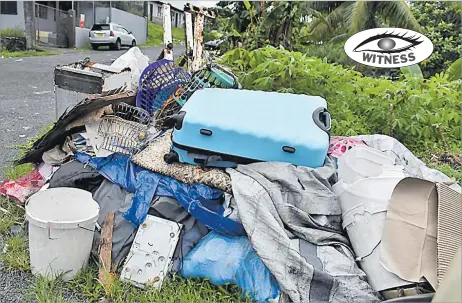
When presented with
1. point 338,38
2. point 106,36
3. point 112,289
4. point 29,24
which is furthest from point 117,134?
point 106,36

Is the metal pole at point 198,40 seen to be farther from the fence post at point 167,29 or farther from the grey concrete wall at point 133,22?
the grey concrete wall at point 133,22

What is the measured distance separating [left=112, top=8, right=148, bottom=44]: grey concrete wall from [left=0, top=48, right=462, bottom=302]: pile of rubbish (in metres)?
19.7

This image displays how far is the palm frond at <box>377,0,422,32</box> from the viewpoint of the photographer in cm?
1091

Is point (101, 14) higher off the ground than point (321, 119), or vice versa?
point (321, 119)

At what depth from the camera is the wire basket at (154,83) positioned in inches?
124

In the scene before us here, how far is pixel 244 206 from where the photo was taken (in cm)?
207

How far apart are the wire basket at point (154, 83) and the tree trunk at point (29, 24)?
1254 cm

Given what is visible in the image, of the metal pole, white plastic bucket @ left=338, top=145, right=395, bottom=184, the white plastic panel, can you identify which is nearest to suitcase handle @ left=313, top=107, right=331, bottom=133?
white plastic bucket @ left=338, top=145, right=395, bottom=184

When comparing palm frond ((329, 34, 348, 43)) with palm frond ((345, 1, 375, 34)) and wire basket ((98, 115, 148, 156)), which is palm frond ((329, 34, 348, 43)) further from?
wire basket ((98, 115, 148, 156))

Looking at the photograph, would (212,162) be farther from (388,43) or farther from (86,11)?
(86,11)

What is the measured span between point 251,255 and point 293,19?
4.78 meters

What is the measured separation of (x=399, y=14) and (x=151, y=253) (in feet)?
36.7

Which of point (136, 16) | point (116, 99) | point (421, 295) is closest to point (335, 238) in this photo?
point (421, 295)

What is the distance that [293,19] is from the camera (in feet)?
20.1
